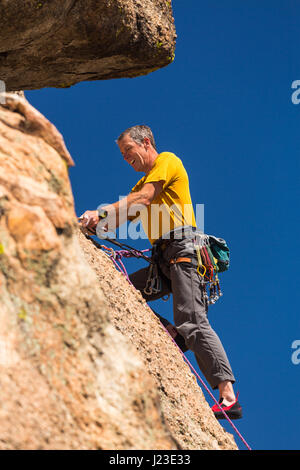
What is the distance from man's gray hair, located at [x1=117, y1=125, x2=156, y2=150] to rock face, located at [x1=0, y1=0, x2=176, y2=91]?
3.06 feet

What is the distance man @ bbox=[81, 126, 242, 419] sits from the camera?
6086mm

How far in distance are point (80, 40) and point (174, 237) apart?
9.66 feet

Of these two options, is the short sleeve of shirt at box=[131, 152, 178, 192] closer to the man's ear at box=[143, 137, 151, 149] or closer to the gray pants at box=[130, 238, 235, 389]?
the man's ear at box=[143, 137, 151, 149]

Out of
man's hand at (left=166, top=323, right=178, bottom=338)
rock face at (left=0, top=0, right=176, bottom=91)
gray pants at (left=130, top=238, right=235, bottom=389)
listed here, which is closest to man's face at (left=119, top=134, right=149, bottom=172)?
rock face at (left=0, top=0, right=176, bottom=91)

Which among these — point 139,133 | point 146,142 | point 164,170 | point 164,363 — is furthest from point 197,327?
point 139,133

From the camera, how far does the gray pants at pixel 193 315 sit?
607 cm

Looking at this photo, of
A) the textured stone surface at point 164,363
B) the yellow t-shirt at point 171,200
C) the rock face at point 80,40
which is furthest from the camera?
the yellow t-shirt at point 171,200

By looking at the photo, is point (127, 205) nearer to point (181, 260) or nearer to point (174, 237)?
point (174, 237)

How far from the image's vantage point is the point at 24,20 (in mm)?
5840

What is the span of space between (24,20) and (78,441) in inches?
195

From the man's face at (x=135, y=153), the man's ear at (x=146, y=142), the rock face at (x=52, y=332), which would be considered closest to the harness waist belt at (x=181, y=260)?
the man's face at (x=135, y=153)

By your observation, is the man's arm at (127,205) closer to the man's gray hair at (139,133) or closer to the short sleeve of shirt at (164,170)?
the short sleeve of shirt at (164,170)

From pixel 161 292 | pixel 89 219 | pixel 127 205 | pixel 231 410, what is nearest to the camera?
pixel 231 410

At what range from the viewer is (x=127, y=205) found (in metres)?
6.35
